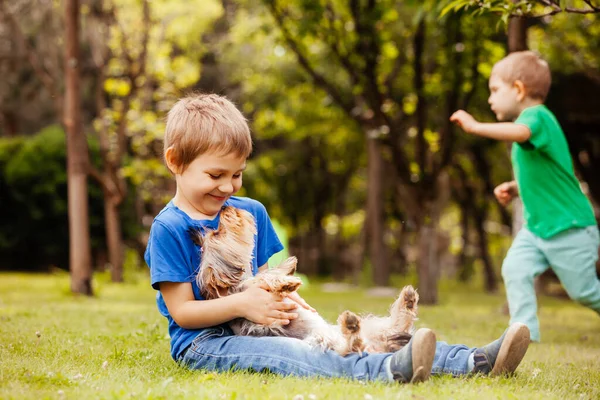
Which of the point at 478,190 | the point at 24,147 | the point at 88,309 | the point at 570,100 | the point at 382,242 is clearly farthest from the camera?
the point at 478,190

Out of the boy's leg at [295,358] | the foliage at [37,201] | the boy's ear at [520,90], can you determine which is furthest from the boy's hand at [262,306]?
the foliage at [37,201]

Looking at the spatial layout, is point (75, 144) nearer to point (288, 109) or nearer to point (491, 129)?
point (491, 129)

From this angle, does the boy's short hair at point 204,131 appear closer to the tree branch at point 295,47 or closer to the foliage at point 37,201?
the tree branch at point 295,47

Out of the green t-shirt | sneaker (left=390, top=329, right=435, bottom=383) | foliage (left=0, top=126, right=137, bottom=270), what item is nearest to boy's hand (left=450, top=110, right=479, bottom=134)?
the green t-shirt

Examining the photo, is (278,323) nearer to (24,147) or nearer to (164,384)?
(164,384)

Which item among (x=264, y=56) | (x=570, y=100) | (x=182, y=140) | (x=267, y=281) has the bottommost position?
(x=267, y=281)

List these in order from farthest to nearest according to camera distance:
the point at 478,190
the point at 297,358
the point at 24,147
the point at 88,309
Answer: the point at 478,190 < the point at 24,147 < the point at 88,309 < the point at 297,358

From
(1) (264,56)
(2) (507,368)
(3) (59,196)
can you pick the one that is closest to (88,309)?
(2) (507,368)

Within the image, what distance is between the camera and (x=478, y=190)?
2242 cm

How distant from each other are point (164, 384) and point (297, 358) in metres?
0.72

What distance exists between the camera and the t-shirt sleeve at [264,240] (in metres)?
3.99

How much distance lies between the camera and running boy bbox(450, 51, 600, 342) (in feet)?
16.8

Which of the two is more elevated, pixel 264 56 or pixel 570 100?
pixel 264 56

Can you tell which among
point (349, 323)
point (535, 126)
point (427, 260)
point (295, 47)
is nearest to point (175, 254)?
point (349, 323)
